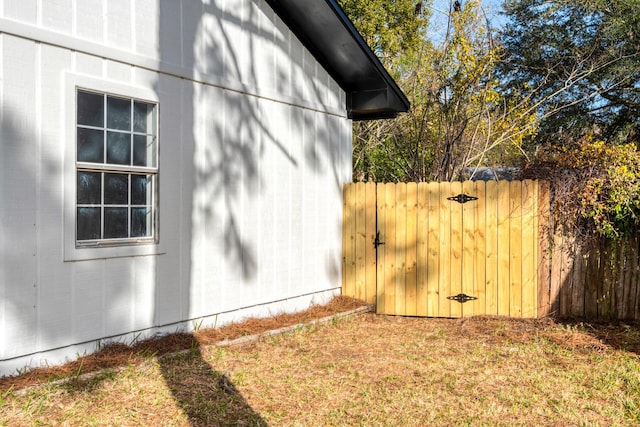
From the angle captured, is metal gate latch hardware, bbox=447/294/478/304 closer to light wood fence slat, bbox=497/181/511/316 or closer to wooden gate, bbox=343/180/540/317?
wooden gate, bbox=343/180/540/317

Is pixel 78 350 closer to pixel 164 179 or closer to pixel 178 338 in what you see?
pixel 178 338

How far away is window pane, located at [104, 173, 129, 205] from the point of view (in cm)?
548

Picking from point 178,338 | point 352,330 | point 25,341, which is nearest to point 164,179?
point 178,338

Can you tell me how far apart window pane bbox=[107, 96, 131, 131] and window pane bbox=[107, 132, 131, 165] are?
8 centimetres

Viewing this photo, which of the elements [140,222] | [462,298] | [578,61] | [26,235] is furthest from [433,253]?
[578,61]

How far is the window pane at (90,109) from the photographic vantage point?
523cm

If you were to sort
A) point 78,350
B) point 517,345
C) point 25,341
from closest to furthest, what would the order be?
point 25,341, point 78,350, point 517,345

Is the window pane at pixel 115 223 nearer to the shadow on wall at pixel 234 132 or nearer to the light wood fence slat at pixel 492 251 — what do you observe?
the shadow on wall at pixel 234 132

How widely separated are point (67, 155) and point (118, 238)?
977mm

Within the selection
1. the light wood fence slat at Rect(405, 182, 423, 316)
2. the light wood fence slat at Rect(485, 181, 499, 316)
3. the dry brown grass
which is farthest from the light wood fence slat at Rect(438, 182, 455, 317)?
the dry brown grass

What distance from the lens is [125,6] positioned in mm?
5633

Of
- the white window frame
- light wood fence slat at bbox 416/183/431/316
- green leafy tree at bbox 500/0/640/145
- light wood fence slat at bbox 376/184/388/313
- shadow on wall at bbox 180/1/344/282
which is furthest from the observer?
green leafy tree at bbox 500/0/640/145

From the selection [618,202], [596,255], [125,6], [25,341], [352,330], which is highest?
[125,6]

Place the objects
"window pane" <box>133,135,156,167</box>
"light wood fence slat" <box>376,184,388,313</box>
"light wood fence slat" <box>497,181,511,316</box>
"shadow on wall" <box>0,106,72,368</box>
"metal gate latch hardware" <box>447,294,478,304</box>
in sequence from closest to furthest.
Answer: "shadow on wall" <box>0,106,72,368</box>, "window pane" <box>133,135,156,167</box>, "light wood fence slat" <box>497,181,511,316</box>, "metal gate latch hardware" <box>447,294,478,304</box>, "light wood fence slat" <box>376,184,388,313</box>
